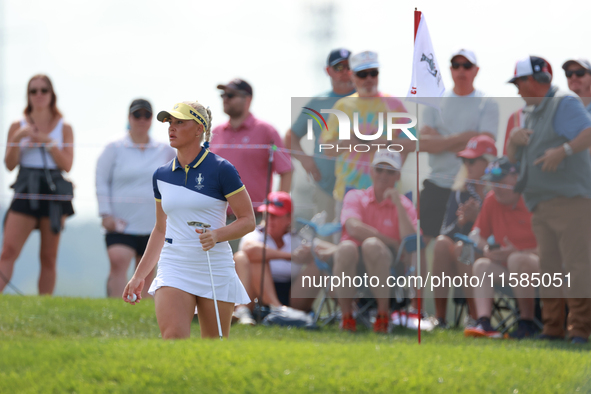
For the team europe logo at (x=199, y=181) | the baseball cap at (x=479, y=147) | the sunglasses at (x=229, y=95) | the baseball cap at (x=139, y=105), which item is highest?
the sunglasses at (x=229, y=95)

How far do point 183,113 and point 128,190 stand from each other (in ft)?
16.5

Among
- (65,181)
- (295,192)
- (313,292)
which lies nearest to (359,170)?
(295,192)

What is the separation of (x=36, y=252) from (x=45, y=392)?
609 centimetres

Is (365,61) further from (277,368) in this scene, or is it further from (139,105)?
(277,368)

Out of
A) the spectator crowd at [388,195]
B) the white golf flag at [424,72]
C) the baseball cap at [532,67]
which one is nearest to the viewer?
the white golf flag at [424,72]

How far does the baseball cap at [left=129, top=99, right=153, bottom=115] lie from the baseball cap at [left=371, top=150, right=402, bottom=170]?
3252 mm

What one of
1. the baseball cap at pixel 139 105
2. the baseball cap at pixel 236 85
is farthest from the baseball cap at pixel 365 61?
the baseball cap at pixel 139 105

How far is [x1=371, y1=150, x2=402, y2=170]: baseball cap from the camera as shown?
9289 mm

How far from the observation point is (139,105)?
1055 centimetres

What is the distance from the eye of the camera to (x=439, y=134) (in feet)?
30.5

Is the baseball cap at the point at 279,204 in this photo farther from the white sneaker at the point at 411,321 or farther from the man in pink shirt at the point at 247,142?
the white sneaker at the point at 411,321

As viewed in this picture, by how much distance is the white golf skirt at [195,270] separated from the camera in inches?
223

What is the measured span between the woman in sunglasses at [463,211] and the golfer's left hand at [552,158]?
0.69 m

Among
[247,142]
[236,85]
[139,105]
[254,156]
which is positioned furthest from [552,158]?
[139,105]
